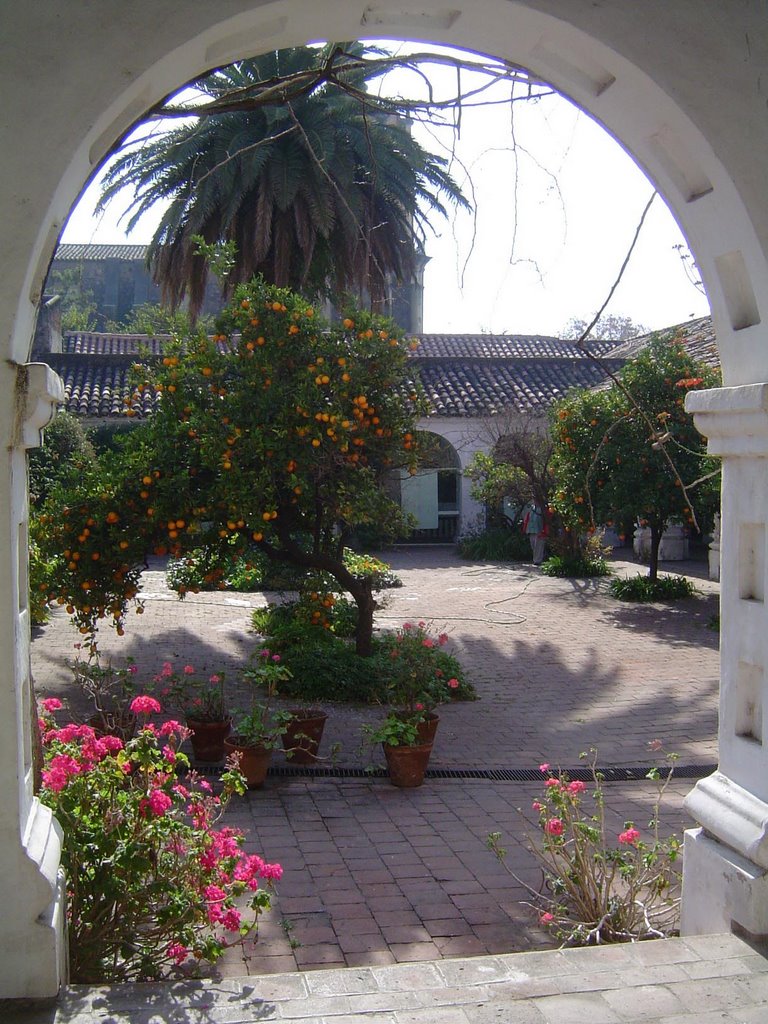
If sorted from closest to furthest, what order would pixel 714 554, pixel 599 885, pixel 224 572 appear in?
pixel 599 885 → pixel 224 572 → pixel 714 554

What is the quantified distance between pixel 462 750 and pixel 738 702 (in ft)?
14.3

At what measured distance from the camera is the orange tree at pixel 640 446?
13.8 metres

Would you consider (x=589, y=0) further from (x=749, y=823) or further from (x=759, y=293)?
(x=749, y=823)

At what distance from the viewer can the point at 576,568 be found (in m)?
18.1

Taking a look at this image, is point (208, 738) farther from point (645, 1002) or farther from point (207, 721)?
point (645, 1002)

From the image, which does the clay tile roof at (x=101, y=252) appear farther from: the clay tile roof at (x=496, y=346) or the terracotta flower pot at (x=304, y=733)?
the terracotta flower pot at (x=304, y=733)

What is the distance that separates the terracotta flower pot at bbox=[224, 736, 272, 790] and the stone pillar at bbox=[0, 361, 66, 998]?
3.43 metres

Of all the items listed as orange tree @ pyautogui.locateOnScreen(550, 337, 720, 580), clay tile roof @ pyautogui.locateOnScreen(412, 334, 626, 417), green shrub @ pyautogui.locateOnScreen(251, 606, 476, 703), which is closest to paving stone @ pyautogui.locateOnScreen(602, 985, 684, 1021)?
green shrub @ pyautogui.locateOnScreen(251, 606, 476, 703)

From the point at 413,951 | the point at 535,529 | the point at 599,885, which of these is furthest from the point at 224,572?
the point at 535,529

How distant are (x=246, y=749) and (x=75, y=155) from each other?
430cm

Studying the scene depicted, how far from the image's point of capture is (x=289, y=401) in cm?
789

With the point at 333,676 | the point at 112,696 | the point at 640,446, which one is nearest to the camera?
the point at 112,696

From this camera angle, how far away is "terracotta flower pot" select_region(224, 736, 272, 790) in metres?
6.25

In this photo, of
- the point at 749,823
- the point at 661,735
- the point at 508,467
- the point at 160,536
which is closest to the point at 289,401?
the point at 160,536
